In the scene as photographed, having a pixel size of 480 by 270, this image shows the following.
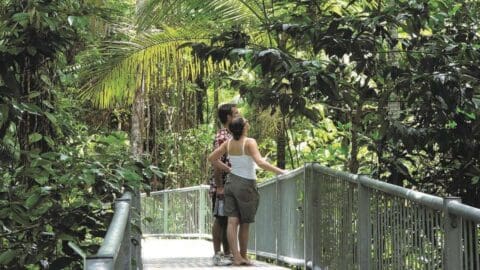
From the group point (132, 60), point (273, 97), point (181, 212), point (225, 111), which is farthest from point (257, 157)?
point (181, 212)

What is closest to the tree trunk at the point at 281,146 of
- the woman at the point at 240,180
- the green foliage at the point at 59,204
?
the woman at the point at 240,180

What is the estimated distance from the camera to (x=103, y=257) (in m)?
1.90

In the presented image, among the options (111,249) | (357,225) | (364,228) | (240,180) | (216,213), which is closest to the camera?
(111,249)

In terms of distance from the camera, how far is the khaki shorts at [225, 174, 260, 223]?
6977 millimetres

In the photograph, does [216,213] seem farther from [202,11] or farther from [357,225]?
[202,11]

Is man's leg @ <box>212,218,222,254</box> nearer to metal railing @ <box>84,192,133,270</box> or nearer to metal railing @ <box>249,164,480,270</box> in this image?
metal railing @ <box>249,164,480,270</box>

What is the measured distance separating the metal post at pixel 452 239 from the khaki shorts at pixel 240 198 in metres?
3.35

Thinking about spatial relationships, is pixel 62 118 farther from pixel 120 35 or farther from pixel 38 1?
pixel 120 35

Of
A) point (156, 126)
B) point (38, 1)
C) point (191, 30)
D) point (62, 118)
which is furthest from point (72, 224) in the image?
point (156, 126)

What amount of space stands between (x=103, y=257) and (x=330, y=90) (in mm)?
3509

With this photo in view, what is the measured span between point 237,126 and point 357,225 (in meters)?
1.81

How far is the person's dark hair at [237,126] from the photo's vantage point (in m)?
6.92

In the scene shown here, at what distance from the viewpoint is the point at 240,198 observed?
6984 millimetres

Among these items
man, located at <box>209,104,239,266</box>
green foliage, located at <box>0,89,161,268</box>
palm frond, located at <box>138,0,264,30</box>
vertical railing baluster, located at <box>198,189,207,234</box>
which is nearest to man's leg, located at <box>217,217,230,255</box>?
man, located at <box>209,104,239,266</box>
